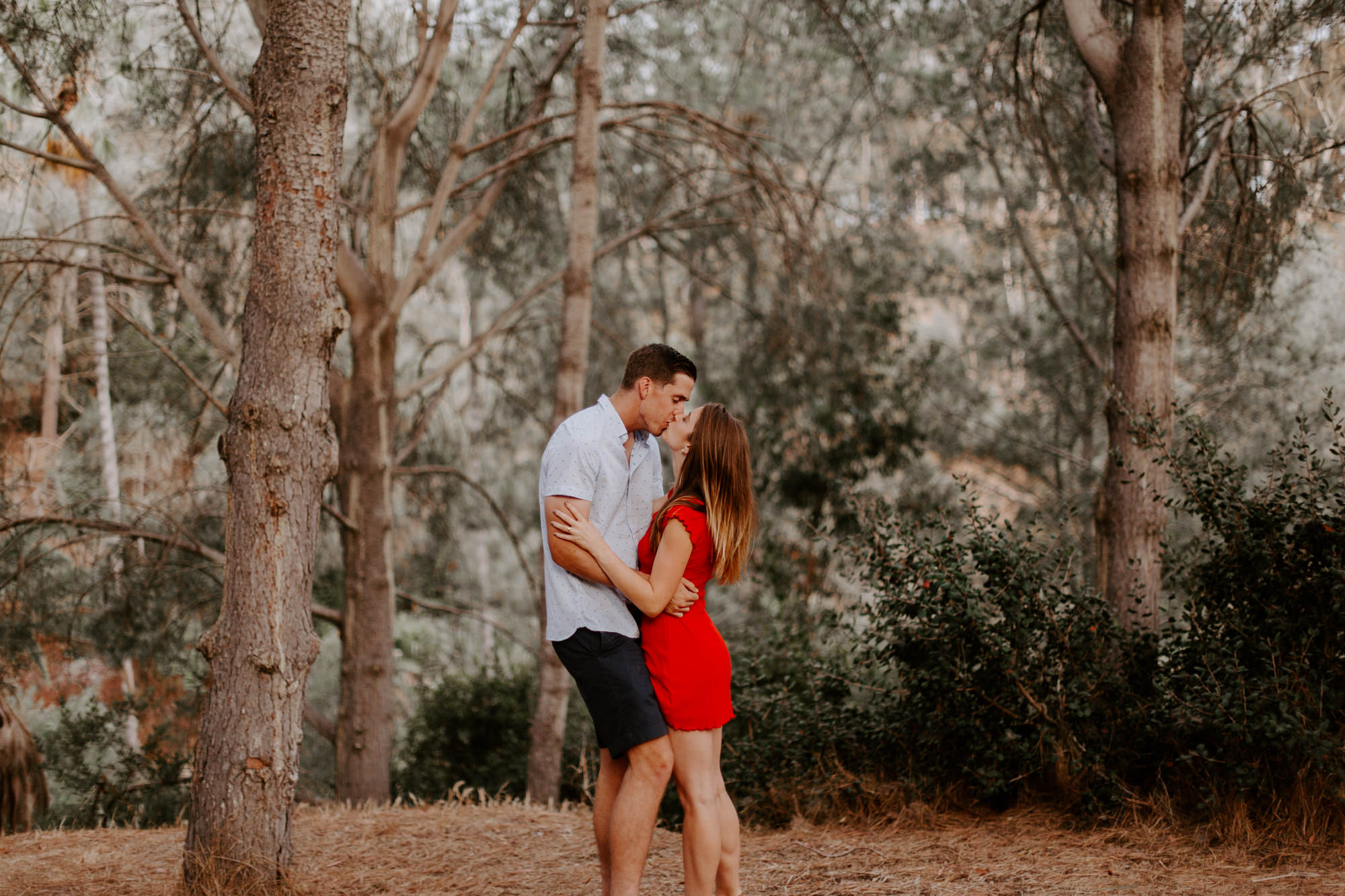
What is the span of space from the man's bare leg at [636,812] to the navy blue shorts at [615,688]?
52mm

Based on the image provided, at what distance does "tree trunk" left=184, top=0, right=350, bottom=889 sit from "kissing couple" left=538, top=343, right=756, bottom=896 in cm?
112

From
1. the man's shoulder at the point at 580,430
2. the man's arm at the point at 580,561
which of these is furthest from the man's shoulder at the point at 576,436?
the man's arm at the point at 580,561


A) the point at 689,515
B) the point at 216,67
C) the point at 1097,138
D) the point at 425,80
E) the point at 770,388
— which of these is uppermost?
the point at 425,80

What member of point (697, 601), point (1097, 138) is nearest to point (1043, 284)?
point (1097, 138)

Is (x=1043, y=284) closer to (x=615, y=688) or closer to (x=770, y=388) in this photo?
(x=770, y=388)

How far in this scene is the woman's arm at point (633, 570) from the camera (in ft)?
10.0

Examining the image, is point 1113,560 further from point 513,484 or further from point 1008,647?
point 513,484

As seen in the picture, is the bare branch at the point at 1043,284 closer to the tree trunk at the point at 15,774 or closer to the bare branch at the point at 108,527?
the bare branch at the point at 108,527

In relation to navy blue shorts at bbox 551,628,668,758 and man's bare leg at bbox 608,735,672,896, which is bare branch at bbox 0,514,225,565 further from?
man's bare leg at bbox 608,735,672,896

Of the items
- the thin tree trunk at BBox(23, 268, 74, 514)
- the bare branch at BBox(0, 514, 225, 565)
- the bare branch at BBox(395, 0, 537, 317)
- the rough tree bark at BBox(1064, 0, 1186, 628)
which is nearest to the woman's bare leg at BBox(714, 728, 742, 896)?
the rough tree bark at BBox(1064, 0, 1186, 628)

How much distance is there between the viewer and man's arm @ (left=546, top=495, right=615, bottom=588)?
307 cm

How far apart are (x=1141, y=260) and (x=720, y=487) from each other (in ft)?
10.7

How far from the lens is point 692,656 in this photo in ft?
10.4

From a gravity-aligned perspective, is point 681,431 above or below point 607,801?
above
